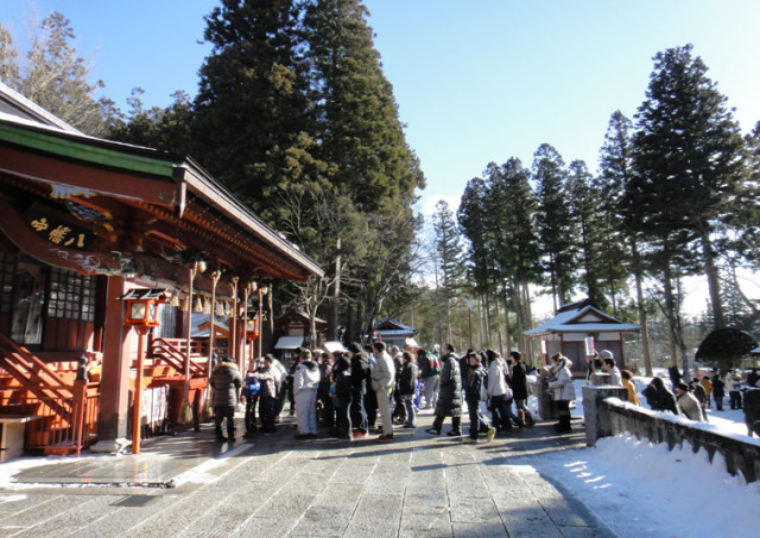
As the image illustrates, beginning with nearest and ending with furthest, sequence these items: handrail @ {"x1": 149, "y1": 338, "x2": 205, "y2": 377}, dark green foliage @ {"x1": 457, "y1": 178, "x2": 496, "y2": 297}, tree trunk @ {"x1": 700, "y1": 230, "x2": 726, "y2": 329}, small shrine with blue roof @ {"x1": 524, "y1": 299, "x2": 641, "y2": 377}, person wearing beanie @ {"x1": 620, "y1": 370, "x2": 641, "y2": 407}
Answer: person wearing beanie @ {"x1": 620, "y1": 370, "x2": 641, "y2": 407} < handrail @ {"x1": 149, "y1": 338, "x2": 205, "y2": 377} < tree trunk @ {"x1": 700, "y1": 230, "x2": 726, "y2": 329} < small shrine with blue roof @ {"x1": 524, "y1": 299, "x2": 641, "y2": 377} < dark green foliage @ {"x1": 457, "y1": 178, "x2": 496, "y2": 297}

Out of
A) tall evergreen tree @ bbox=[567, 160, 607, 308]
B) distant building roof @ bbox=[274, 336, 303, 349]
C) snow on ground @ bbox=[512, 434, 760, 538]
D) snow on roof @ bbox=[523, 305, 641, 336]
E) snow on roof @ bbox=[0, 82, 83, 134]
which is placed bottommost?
snow on ground @ bbox=[512, 434, 760, 538]

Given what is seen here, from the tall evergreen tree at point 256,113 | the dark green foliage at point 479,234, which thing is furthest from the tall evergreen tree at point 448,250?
the tall evergreen tree at point 256,113

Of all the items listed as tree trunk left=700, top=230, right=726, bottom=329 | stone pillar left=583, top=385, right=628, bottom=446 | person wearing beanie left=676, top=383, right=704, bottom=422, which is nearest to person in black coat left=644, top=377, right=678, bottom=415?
person wearing beanie left=676, top=383, right=704, bottom=422

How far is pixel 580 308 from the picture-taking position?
30.0m

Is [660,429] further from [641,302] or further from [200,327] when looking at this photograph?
[641,302]

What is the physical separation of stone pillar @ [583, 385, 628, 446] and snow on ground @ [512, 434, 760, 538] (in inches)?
25.6

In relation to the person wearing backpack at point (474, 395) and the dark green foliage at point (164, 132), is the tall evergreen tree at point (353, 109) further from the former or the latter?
the person wearing backpack at point (474, 395)

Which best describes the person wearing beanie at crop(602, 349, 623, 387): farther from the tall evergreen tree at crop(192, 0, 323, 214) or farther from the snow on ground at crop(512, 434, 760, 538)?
the tall evergreen tree at crop(192, 0, 323, 214)

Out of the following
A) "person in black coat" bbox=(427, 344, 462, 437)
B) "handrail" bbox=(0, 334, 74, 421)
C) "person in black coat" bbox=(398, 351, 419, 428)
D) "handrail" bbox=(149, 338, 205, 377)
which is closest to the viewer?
"handrail" bbox=(0, 334, 74, 421)

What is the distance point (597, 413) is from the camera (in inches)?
295

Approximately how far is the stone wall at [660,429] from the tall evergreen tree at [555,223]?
30.8 metres

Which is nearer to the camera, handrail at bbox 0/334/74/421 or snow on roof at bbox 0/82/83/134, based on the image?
handrail at bbox 0/334/74/421

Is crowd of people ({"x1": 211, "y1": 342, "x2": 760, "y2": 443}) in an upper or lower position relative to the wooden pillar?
lower

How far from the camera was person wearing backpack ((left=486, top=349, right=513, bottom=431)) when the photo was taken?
868cm
